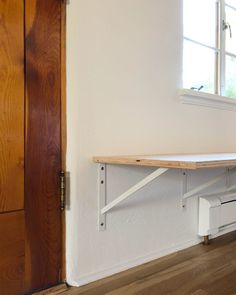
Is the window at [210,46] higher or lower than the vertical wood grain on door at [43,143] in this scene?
higher

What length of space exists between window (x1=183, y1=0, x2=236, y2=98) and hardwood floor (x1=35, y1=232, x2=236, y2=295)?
1.04 m

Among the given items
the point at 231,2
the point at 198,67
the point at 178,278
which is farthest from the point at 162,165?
the point at 231,2

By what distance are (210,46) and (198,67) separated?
21cm

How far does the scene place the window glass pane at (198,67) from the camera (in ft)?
5.52

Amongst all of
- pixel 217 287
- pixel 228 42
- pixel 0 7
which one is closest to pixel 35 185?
pixel 0 7

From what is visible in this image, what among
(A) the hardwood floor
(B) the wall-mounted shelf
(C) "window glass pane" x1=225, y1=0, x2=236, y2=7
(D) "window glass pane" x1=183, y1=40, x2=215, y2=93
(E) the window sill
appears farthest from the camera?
(C) "window glass pane" x1=225, y1=0, x2=236, y2=7

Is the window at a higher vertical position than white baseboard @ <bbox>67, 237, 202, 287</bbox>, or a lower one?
higher

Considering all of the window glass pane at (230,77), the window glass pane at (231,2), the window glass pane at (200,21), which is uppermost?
the window glass pane at (231,2)

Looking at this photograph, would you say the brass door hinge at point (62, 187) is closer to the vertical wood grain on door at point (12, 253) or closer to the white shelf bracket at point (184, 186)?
the vertical wood grain on door at point (12, 253)

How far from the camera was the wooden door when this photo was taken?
0.97m

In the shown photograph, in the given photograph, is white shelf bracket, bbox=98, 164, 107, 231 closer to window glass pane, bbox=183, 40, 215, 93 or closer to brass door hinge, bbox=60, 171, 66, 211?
brass door hinge, bbox=60, 171, 66, 211

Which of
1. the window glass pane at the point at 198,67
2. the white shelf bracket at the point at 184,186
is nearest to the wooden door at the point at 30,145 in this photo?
the white shelf bracket at the point at 184,186

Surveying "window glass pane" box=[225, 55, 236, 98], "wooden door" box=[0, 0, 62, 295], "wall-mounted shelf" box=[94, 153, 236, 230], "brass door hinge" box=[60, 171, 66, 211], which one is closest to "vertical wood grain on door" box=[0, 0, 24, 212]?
"wooden door" box=[0, 0, 62, 295]

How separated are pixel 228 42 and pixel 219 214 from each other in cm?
127
